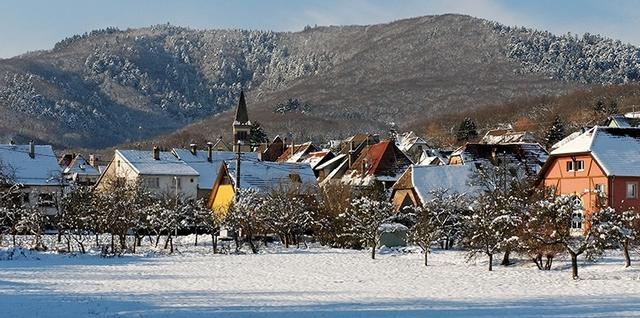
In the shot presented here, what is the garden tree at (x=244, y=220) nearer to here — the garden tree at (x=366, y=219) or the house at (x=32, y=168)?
the garden tree at (x=366, y=219)

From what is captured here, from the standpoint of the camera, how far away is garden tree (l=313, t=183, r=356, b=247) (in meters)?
45.7

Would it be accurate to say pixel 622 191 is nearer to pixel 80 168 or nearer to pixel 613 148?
pixel 613 148

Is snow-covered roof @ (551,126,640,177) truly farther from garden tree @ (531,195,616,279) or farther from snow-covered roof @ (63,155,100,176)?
snow-covered roof @ (63,155,100,176)

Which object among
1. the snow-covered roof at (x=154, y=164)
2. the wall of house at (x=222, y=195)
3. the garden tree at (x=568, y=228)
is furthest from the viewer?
the snow-covered roof at (x=154, y=164)

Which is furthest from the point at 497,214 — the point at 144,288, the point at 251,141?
the point at 251,141

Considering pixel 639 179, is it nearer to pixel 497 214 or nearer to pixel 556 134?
pixel 497 214

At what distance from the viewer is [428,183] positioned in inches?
2160

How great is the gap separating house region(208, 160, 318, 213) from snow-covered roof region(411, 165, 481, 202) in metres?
9.47

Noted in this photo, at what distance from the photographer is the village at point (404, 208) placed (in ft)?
103

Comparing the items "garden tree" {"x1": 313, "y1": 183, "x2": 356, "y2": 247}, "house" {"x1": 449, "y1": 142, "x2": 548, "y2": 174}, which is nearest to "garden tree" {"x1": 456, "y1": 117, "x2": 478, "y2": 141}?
"house" {"x1": 449, "y1": 142, "x2": 548, "y2": 174}

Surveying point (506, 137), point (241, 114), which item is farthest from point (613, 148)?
point (241, 114)

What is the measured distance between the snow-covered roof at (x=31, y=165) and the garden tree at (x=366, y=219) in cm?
3685

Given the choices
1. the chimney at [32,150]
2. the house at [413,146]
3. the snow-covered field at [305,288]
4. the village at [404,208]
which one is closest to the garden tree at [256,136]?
the house at [413,146]

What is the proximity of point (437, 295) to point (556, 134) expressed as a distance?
269 ft
